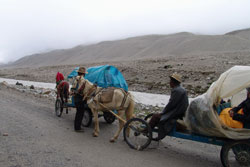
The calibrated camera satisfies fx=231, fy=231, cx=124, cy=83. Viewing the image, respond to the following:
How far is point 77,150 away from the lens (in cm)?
539

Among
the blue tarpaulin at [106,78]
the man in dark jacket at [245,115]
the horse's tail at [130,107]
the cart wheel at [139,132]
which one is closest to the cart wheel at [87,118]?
the blue tarpaulin at [106,78]

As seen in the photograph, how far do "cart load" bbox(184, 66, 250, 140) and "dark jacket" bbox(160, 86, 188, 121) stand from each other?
258mm

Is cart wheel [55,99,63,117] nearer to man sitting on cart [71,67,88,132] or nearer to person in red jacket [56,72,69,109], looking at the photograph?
person in red jacket [56,72,69,109]

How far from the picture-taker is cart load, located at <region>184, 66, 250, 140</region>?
173 inches

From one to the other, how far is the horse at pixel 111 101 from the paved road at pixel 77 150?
2.37 feet

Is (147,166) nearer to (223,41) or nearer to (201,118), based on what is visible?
(201,118)

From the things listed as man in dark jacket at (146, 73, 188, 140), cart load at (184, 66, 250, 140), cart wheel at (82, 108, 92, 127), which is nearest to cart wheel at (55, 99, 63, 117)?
cart wheel at (82, 108, 92, 127)

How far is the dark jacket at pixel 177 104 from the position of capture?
5.20 meters

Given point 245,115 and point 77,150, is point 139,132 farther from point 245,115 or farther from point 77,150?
point 245,115

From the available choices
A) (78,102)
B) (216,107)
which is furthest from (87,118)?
(216,107)

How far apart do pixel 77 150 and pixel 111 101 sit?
5.41ft

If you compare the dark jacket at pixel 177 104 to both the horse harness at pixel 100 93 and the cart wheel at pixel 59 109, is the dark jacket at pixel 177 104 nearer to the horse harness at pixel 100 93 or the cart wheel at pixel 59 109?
the horse harness at pixel 100 93

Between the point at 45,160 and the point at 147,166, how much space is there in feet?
6.82

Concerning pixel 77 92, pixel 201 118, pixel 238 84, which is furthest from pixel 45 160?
pixel 238 84
